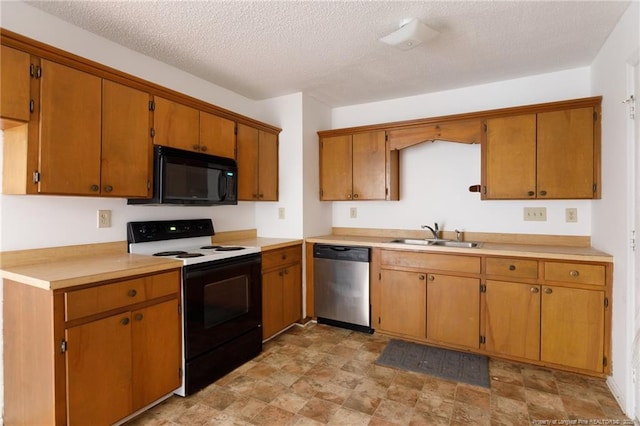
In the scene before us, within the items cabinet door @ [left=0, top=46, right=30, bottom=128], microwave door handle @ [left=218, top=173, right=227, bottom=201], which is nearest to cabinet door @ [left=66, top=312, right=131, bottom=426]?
cabinet door @ [left=0, top=46, right=30, bottom=128]

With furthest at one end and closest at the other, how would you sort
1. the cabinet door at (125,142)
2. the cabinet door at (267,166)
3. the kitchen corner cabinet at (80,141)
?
the cabinet door at (267,166), the cabinet door at (125,142), the kitchen corner cabinet at (80,141)

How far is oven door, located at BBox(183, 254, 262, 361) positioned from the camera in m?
2.17

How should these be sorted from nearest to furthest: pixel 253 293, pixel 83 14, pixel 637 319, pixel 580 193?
pixel 637 319
pixel 83 14
pixel 580 193
pixel 253 293

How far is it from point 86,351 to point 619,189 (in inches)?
129

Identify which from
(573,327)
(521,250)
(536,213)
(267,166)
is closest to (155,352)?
(267,166)

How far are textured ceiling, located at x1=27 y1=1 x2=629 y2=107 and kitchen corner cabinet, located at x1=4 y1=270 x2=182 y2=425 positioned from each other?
1635 mm

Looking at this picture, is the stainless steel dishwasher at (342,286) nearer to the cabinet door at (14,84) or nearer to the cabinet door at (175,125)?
the cabinet door at (175,125)

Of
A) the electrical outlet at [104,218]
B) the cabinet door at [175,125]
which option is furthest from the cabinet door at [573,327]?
the electrical outlet at [104,218]

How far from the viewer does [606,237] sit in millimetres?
2373

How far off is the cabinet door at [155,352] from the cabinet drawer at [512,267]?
7.80ft

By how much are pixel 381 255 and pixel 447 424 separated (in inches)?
57.5

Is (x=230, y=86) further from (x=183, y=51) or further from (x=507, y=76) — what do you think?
(x=507, y=76)

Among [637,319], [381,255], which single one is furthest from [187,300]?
[637,319]

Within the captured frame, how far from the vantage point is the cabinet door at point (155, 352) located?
1880 millimetres
